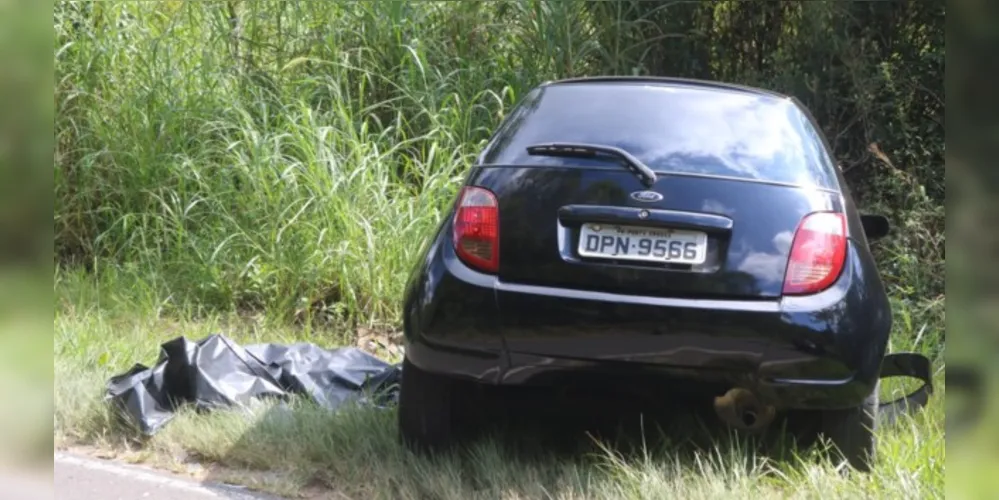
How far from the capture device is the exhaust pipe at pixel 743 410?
3439mm

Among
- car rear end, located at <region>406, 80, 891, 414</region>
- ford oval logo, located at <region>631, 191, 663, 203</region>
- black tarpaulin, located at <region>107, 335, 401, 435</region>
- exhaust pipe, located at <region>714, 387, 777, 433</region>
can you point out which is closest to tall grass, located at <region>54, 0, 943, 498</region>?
black tarpaulin, located at <region>107, 335, 401, 435</region>

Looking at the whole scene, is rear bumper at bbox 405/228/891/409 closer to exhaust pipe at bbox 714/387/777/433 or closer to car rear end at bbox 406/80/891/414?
car rear end at bbox 406/80/891/414

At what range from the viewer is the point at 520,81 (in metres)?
7.84

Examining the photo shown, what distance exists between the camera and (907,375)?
4.04 meters

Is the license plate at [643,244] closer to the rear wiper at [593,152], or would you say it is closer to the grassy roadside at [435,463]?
the rear wiper at [593,152]

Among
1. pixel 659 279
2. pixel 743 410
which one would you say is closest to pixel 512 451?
pixel 743 410

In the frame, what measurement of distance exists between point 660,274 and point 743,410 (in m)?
0.72

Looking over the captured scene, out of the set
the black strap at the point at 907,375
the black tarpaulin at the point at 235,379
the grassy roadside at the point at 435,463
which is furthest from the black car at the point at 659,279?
the black tarpaulin at the point at 235,379

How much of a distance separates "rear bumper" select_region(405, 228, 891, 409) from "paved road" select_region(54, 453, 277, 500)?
40.0 inches

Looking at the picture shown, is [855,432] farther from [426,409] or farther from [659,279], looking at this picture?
[426,409]

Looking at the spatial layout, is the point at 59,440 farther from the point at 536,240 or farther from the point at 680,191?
the point at 680,191

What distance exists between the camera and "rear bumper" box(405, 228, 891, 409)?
3.09m

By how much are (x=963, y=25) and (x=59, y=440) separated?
3.82 m

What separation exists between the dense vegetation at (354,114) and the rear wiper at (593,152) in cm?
264
